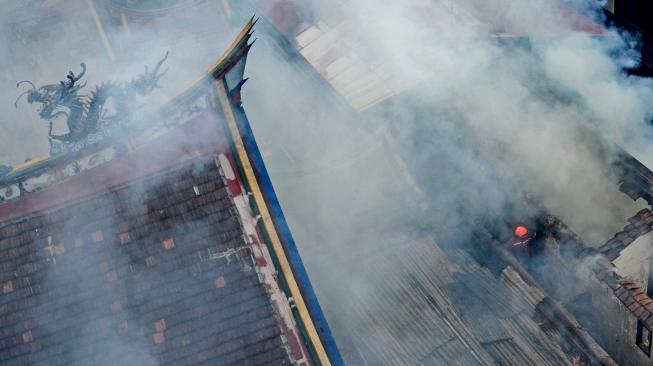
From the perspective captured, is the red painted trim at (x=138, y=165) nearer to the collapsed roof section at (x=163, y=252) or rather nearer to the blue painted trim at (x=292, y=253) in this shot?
the collapsed roof section at (x=163, y=252)

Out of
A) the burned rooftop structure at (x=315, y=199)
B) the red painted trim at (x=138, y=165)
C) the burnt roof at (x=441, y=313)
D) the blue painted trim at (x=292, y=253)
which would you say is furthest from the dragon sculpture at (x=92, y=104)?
the burnt roof at (x=441, y=313)

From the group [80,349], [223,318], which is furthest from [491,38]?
[80,349]

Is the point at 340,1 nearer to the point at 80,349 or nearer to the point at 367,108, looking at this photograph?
the point at 367,108

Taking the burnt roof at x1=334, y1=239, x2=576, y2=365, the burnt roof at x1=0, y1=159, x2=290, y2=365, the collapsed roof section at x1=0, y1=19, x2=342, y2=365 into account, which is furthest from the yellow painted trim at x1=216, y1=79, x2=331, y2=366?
the burnt roof at x1=334, y1=239, x2=576, y2=365

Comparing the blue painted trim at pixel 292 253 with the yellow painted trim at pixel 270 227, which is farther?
the blue painted trim at pixel 292 253

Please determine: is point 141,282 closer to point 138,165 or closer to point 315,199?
point 138,165

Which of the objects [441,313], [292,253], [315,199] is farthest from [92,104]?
[441,313]
